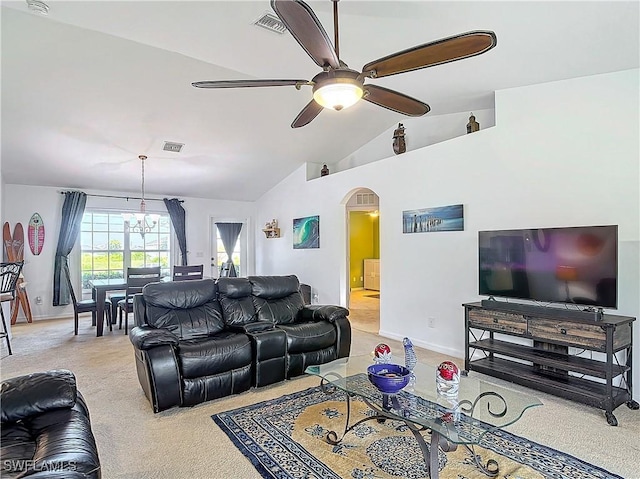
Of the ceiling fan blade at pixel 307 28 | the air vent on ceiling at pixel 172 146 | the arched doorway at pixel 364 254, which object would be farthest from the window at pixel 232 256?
the ceiling fan blade at pixel 307 28

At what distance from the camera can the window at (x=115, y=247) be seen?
24.0 ft

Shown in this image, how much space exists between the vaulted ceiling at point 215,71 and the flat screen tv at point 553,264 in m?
1.46

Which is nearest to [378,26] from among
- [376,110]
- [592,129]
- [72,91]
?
[592,129]

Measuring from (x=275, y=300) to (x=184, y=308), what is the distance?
1013 millimetres

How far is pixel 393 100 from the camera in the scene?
101 inches

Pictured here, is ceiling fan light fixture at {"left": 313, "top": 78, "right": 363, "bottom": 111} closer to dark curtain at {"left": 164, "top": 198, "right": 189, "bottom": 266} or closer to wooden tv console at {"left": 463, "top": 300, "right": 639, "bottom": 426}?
wooden tv console at {"left": 463, "top": 300, "right": 639, "bottom": 426}

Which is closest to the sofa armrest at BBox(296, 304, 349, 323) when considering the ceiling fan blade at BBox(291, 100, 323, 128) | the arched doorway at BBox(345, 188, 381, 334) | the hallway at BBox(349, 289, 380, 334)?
the hallway at BBox(349, 289, 380, 334)

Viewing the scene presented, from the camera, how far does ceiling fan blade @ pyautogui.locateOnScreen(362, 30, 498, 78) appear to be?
177cm

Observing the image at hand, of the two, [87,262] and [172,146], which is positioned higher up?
[172,146]

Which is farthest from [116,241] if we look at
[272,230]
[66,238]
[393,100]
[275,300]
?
[393,100]

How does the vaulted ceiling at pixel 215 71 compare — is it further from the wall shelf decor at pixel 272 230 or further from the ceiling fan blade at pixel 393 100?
the wall shelf decor at pixel 272 230

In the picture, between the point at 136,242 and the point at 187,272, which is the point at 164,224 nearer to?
the point at 136,242

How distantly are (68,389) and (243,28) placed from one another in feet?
9.21

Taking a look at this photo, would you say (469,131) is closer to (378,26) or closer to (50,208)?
(378,26)
